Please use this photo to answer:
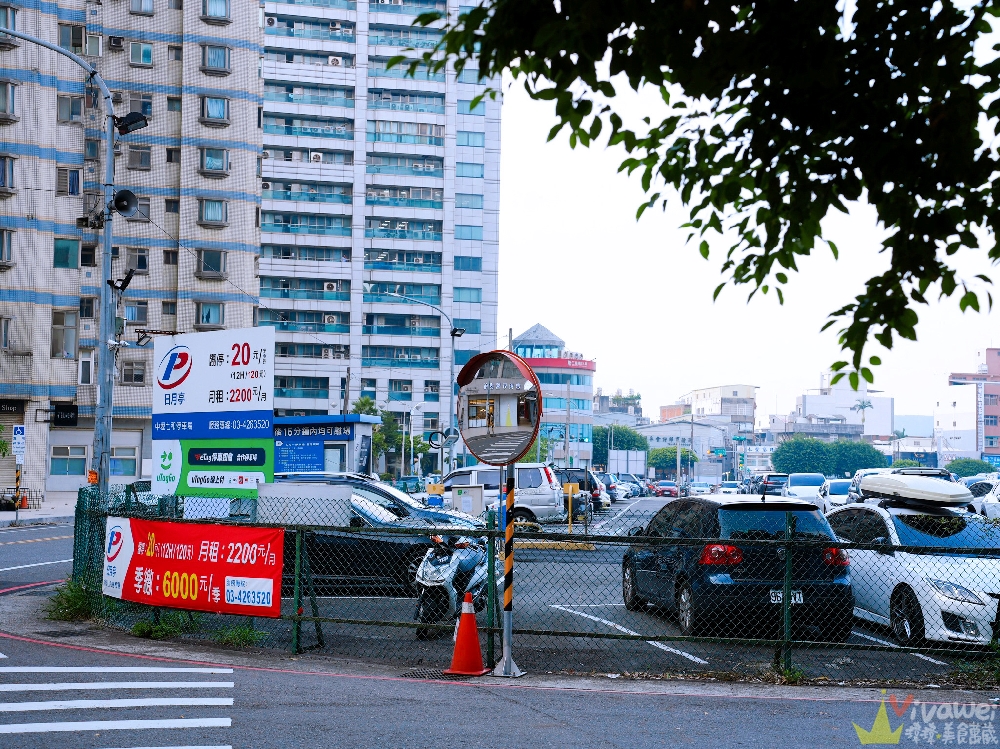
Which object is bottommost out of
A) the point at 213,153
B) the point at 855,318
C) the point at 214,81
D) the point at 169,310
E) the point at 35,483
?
the point at 35,483

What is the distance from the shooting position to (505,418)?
10.4 m

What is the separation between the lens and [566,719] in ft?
27.7

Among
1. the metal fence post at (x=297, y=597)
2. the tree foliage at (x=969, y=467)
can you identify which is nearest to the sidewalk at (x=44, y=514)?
the metal fence post at (x=297, y=597)

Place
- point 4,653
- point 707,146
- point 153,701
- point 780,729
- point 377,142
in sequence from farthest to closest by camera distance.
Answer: point 377,142 < point 4,653 < point 153,701 < point 780,729 < point 707,146

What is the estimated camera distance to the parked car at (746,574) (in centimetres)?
1075

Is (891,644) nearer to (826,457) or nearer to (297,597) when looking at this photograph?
(297,597)

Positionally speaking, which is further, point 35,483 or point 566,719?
point 35,483

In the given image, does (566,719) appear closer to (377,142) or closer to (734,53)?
(734,53)

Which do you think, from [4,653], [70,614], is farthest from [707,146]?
[70,614]

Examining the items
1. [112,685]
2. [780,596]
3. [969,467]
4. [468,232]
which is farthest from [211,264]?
[969,467]

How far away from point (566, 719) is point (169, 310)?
183 feet

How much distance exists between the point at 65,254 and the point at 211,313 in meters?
8.85

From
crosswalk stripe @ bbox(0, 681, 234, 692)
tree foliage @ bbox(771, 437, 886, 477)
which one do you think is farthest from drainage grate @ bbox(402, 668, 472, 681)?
tree foliage @ bbox(771, 437, 886, 477)

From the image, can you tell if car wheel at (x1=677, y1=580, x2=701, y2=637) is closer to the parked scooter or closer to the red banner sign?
the parked scooter
